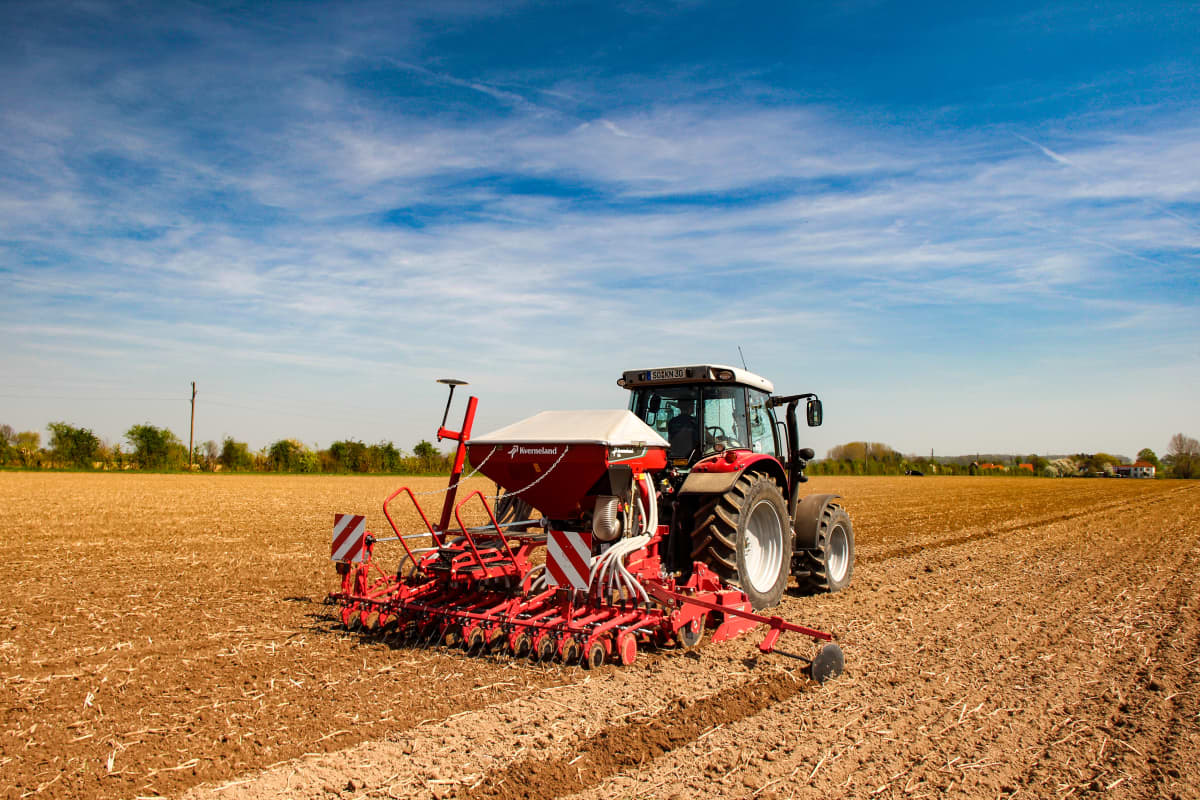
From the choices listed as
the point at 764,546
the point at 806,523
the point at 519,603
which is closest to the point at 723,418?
the point at 764,546

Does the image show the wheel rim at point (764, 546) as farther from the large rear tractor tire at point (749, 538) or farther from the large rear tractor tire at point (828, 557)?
the large rear tractor tire at point (828, 557)

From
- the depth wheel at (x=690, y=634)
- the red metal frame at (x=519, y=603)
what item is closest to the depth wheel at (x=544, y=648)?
the red metal frame at (x=519, y=603)

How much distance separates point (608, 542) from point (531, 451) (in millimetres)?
946

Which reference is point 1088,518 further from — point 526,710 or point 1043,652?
point 526,710

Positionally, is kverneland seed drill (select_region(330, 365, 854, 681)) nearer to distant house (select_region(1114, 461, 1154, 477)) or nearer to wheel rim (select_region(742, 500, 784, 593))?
wheel rim (select_region(742, 500, 784, 593))

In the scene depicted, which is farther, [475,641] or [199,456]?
[199,456]

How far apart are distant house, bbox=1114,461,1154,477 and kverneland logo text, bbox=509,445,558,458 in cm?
8818

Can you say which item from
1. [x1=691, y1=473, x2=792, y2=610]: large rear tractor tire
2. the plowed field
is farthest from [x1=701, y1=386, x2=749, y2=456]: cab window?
the plowed field

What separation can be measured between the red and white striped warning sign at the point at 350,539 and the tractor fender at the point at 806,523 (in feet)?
14.2

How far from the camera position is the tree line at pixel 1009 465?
217 ft

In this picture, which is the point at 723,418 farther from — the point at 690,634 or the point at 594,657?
the point at 594,657

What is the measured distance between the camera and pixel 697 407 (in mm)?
7465

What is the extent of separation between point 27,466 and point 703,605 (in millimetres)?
52282

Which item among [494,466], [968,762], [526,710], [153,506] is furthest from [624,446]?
[153,506]
